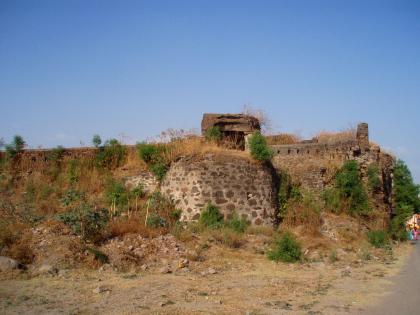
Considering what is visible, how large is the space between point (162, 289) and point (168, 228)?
4.80 metres

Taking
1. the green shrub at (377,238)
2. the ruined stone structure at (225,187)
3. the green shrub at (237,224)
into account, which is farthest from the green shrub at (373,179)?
the green shrub at (237,224)

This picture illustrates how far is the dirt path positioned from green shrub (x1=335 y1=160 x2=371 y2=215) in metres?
4.91

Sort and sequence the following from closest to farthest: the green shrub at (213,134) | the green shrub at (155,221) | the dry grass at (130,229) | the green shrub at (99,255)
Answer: the green shrub at (99,255), the dry grass at (130,229), the green shrub at (155,221), the green shrub at (213,134)

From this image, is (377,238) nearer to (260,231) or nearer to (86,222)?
(260,231)

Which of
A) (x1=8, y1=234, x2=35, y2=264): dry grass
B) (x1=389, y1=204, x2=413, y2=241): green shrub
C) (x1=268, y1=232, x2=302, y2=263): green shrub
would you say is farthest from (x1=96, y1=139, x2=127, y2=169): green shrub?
(x1=389, y1=204, x2=413, y2=241): green shrub

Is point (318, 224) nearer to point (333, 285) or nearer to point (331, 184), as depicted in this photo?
point (331, 184)

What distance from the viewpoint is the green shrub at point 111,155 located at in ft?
53.9

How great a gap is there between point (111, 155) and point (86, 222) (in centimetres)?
650

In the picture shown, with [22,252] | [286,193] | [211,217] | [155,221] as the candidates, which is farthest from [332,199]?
[22,252]

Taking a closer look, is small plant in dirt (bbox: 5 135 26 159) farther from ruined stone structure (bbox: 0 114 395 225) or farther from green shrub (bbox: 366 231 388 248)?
green shrub (bbox: 366 231 388 248)

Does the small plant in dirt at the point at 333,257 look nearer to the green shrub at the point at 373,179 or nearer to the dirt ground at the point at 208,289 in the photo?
the dirt ground at the point at 208,289

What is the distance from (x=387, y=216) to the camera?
1538 cm

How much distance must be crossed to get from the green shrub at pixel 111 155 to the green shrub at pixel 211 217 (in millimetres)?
4928

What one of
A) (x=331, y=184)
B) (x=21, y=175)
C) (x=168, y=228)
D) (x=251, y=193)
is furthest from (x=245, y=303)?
(x=21, y=175)
